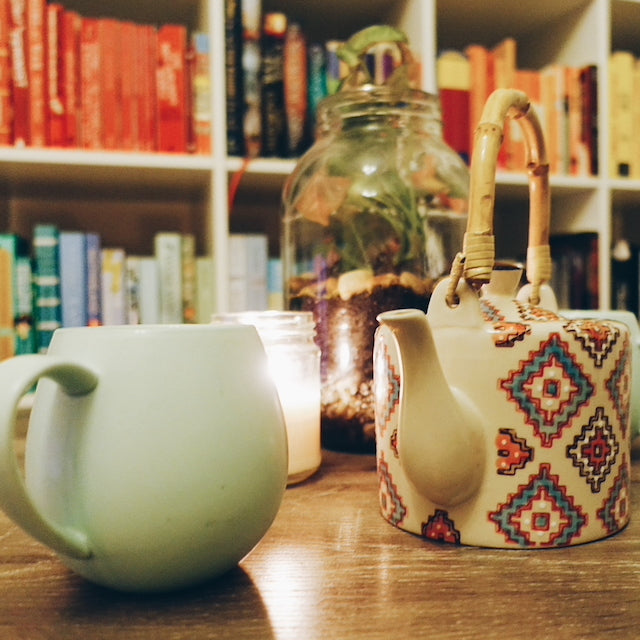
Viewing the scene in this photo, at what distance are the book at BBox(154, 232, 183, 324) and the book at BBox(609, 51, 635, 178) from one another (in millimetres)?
1064

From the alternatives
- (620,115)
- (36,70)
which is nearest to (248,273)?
(36,70)

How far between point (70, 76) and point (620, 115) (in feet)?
4.15

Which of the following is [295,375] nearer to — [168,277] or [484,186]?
[484,186]

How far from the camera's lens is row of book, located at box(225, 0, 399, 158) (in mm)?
1285

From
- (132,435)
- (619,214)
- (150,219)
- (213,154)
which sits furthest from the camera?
(619,214)

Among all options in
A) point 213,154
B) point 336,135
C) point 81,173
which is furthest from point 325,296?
point 81,173

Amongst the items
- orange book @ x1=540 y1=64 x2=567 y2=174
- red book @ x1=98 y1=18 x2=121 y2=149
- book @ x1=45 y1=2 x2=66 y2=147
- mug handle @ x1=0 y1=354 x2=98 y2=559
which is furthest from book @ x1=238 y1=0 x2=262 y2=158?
mug handle @ x1=0 y1=354 x2=98 y2=559

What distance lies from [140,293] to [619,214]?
54.7 inches

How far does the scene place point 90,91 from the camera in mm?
1235

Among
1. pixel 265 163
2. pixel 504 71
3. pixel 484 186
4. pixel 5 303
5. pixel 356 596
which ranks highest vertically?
pixel 504 71

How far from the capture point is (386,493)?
413 mm

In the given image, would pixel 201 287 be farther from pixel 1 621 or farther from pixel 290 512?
pixel 1 621

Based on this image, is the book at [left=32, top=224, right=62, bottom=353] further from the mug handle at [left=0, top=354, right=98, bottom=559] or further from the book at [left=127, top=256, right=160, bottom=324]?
the mug handle at [left=0, top=354, right=98, bottom=559]

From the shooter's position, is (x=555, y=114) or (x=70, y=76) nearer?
(x=70, y=76)
